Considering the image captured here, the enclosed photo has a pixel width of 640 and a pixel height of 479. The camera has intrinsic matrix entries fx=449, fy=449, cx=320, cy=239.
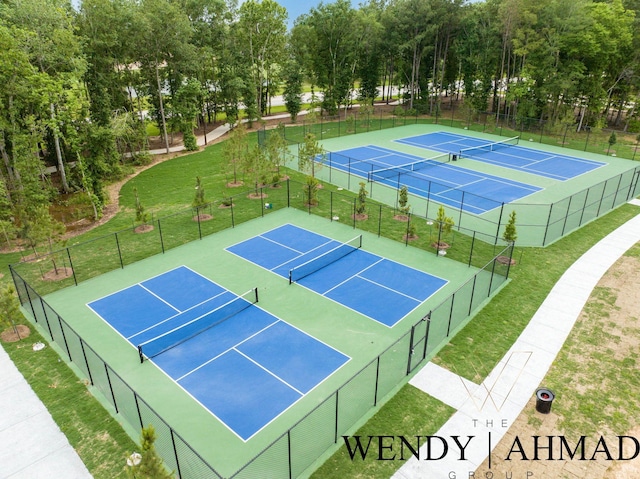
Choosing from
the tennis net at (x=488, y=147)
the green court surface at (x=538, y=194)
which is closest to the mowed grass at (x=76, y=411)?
the green court surface at (x=538, y=194)

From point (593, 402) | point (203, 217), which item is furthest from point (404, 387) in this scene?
point (203, 217)

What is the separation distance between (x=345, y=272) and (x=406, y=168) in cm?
1701

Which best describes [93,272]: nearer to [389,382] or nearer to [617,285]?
[389,382]

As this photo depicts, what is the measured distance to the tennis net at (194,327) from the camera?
1495 centimetres

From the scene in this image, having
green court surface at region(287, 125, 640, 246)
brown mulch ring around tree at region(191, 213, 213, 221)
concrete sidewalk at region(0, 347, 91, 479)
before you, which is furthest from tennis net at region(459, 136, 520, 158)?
concrete sidewalk at region(0, 347, 91, 479)

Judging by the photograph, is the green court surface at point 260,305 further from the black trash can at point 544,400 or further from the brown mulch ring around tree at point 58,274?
the black trash can at point 544,400

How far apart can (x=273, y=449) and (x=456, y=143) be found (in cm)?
3785

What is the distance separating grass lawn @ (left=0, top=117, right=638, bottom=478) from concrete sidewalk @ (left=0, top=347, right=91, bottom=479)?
0.24 meters

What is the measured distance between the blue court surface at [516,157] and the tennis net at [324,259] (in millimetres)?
19510

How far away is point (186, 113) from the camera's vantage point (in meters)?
39.1

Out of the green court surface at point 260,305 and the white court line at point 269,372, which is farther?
the white court line at point 269,372

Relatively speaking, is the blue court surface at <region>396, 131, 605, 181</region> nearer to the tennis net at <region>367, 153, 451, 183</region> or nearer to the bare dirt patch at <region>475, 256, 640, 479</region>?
the tennis net at <region>367, 153, 451, 183</region>

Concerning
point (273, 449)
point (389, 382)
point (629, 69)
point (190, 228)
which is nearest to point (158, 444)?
point (273, 449)

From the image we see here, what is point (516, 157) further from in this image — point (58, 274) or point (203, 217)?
point (58, 274)
